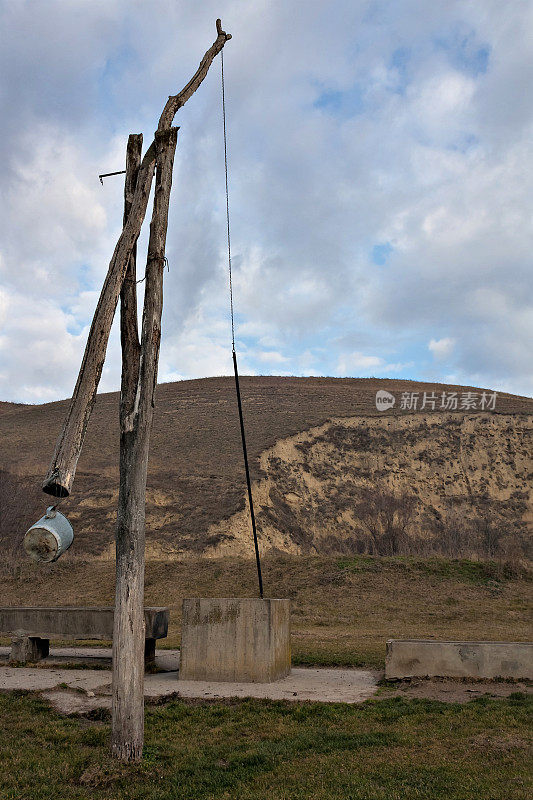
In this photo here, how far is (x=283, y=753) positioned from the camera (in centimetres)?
559

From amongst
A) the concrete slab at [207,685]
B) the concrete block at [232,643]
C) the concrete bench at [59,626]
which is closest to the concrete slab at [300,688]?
the concrete slab at [207,685]

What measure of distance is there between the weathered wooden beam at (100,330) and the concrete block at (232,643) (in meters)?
4.39

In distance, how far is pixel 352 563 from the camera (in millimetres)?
24109

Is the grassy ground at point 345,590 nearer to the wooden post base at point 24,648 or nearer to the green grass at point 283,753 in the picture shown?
the wooden post base at point 24,648

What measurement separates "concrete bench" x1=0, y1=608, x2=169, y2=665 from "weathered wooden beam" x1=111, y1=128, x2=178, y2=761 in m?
4.50

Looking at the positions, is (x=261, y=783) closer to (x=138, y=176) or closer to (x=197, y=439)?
(x=138, y=176)

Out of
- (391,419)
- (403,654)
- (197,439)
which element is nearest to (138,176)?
(403,654)

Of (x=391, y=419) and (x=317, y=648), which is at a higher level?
(x=391, y=419)

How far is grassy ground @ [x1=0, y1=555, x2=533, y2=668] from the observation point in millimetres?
17750

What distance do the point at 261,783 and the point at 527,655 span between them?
202 inches

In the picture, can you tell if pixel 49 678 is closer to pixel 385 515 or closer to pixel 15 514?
pixel 15 514

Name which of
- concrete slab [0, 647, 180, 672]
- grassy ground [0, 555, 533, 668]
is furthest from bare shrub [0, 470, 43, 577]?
concrete slab [0, 647, 180, 672]

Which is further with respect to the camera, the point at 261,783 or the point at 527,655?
the point at 527,655

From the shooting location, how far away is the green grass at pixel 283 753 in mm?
4656
